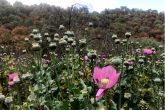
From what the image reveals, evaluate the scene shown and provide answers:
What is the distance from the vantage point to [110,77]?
5.68 ft

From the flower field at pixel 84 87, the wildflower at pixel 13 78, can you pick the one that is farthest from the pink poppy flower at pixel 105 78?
the wildflower at pixel 13 78

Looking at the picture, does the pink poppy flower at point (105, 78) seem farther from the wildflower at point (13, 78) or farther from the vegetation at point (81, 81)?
the wildflower at point (13, 78)

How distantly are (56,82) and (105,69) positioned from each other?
1.60m

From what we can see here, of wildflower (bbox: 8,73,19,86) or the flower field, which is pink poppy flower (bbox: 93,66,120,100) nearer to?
the flower field

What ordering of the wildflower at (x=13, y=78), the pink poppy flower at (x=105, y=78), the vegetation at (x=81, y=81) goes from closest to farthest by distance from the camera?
the pink poppy flower at (x=105, y=78) < the vegetation at (x=81, y=81) < the wildflower at (x=13, y=78)

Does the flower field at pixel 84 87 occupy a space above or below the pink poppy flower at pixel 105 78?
below

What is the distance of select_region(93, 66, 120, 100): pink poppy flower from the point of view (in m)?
1.63

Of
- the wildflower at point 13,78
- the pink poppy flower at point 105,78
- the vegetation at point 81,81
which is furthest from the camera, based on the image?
the wildflower at point 13,78

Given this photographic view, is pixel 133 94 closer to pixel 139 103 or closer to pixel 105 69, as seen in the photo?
pixel 139 103

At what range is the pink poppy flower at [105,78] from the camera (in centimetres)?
163

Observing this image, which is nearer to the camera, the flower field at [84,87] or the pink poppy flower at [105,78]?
the pink poppy flower at [105,78]

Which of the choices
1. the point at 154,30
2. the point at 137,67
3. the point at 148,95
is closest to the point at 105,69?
the point at 148,95

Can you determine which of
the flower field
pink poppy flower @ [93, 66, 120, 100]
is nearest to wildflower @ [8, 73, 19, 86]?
the flower field

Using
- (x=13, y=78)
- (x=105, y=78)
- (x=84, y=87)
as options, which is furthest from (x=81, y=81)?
(x=105, y=78)
